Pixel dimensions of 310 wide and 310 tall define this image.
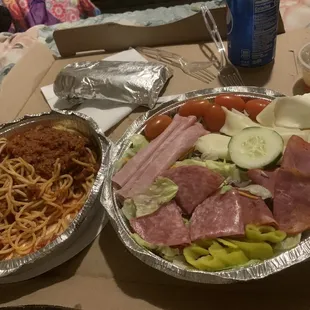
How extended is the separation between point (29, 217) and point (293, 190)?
23.8 inches

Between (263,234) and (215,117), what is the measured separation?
360 mm

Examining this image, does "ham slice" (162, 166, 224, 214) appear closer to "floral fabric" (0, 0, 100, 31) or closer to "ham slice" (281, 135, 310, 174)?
"ham slice" (281, 135, 310, 174)

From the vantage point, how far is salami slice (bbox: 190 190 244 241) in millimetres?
852

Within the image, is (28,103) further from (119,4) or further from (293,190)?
(119,4)

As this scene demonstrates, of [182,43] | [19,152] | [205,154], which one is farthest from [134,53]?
[205,154]

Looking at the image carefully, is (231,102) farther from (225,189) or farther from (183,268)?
(183,268)

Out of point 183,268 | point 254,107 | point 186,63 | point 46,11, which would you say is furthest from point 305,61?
point 46,11

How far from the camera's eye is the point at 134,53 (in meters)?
1.59

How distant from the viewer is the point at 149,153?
3.45 ft

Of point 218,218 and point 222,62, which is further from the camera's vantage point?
point 222,62

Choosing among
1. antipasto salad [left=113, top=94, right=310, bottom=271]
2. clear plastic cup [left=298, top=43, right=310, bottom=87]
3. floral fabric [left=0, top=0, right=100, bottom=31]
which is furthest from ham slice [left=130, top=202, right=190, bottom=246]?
floral fabric [left=0, top=0, right=100, bottom=31]

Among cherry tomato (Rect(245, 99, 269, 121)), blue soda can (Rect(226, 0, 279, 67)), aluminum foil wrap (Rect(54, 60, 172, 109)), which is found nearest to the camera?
cherry tomato (Rect(245, 99, 269, 121))

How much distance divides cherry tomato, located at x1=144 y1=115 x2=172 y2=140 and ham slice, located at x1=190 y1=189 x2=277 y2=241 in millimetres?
267

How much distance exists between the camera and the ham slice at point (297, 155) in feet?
3.01
